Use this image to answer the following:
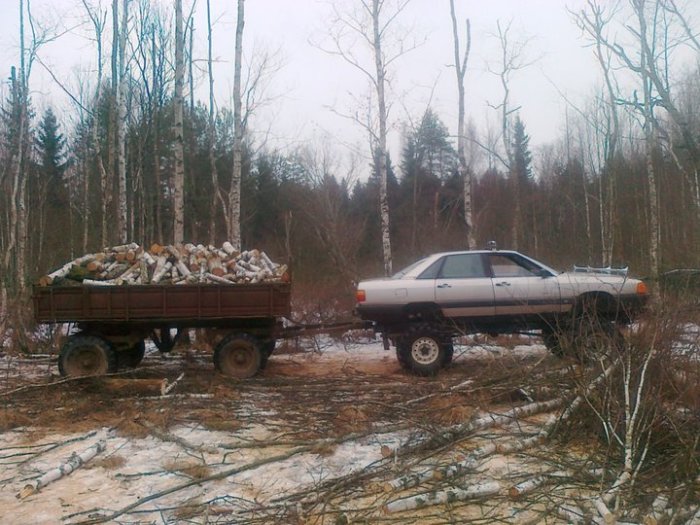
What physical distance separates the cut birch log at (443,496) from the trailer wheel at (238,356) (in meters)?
5.52

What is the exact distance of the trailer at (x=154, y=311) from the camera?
998cm

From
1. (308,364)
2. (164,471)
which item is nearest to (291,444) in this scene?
(164,471)

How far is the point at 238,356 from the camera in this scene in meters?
10.3

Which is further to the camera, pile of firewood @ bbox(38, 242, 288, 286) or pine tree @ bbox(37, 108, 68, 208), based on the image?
pine tree @ bbox(37, 108, 68, 208)

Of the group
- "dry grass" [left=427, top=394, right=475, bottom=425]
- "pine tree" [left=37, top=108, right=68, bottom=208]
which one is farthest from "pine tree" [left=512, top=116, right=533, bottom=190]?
"dry grass" [left=427, top=394, right=475, bottom=425]

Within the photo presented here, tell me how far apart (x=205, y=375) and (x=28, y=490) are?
16.8 ft

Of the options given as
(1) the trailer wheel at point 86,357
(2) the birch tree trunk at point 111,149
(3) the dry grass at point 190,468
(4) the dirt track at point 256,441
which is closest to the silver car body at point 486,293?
(4) the dirt track at point 256,441

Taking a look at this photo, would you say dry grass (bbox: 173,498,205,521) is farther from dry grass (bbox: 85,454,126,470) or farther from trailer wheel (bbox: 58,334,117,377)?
trailer wheel (bbox: 58,334,117,377)

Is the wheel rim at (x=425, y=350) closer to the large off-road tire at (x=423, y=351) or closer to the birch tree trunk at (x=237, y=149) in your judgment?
the large off-road tire at (x=423, y=351)

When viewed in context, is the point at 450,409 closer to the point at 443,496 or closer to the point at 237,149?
the point at 443,496

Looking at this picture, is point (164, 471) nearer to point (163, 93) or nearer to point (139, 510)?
point (139, 510)

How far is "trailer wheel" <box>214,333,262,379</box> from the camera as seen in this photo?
10234 mm

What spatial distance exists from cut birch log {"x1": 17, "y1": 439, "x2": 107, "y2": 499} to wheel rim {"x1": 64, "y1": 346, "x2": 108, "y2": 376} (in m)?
3.62

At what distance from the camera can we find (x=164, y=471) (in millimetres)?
5914
